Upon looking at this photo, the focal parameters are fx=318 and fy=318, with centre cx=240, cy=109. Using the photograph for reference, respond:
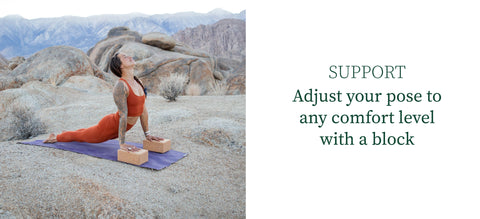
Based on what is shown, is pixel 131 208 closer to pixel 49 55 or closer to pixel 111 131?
A: pixel 111 131

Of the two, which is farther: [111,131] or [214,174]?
[111,131]

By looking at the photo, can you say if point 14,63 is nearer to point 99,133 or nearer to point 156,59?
point 156,59

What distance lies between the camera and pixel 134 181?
2746 millimetres

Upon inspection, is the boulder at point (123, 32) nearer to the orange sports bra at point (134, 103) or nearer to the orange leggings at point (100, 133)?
the orange leggings at point (100, 133)

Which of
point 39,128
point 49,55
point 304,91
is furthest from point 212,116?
point 49,55

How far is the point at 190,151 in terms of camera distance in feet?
12.7

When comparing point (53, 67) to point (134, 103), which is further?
point (53, 67)

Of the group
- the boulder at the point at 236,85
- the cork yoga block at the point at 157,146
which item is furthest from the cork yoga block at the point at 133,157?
the boulder at the point at 236,85

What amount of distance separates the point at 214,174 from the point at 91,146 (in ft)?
4.79

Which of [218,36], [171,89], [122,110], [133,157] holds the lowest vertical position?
[133,157]

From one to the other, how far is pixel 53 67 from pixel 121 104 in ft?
25.2

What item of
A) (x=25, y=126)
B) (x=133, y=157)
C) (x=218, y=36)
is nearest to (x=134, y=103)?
(x=133, y=157)

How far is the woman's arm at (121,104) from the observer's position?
3191 mm

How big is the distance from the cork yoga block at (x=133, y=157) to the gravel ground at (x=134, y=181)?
3.2 inches
